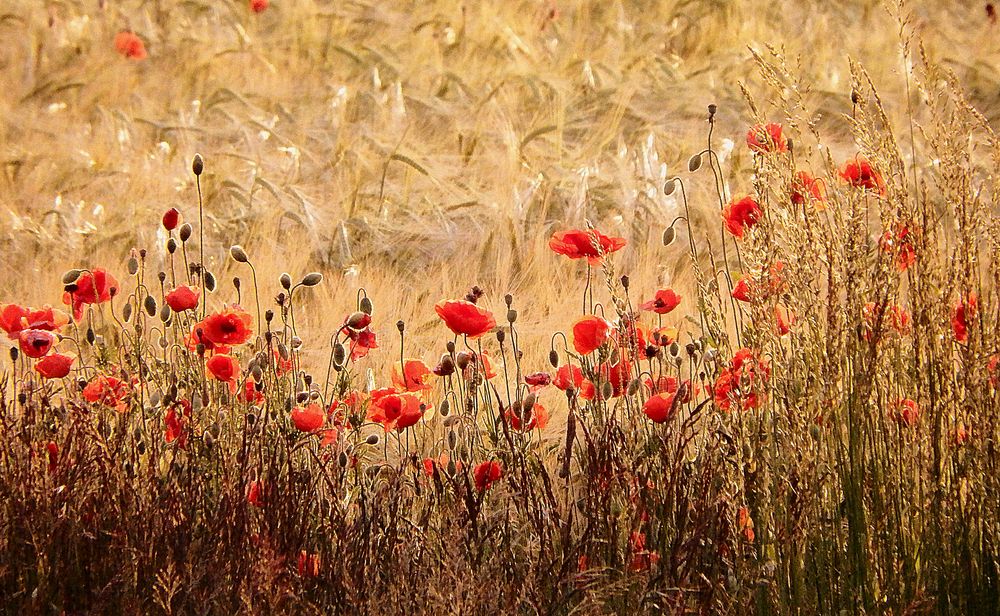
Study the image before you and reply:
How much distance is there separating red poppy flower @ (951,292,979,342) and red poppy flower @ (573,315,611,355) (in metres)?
0.51

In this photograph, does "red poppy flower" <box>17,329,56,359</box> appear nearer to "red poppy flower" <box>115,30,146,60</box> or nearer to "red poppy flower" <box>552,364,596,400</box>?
"red poppy flower" <box>552,364,596,400</box>

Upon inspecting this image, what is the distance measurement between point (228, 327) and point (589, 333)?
60 cm

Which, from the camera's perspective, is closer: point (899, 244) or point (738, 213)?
point (899, 244)

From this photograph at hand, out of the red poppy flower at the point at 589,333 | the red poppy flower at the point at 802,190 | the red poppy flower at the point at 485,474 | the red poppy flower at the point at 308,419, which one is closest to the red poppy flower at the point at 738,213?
the red poppy flower at the point at 802,190

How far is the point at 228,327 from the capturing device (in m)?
2.07

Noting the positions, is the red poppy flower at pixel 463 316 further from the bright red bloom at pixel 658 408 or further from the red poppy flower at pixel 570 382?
the bright red bloom at pixel 658 408

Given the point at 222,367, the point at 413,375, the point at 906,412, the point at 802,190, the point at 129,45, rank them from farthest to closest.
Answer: the point at 129,45, the point at 413,375, the point at 222,367, the point at 906,412, the point at 802,190

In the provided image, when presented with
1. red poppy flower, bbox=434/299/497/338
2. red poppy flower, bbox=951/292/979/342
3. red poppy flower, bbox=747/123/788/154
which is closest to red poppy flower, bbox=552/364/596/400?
red poppy flower, bbox=434/299/497/338

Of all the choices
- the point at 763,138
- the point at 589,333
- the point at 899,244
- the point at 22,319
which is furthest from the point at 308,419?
the point at 899,244

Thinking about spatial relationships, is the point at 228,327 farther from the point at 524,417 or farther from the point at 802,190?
the point at 802,190

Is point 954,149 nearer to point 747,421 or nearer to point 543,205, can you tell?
point 747,421

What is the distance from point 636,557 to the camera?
1.73 m

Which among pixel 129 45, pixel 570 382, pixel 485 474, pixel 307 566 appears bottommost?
pixel 307 566

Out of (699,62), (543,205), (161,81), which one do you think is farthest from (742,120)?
(161,81)
